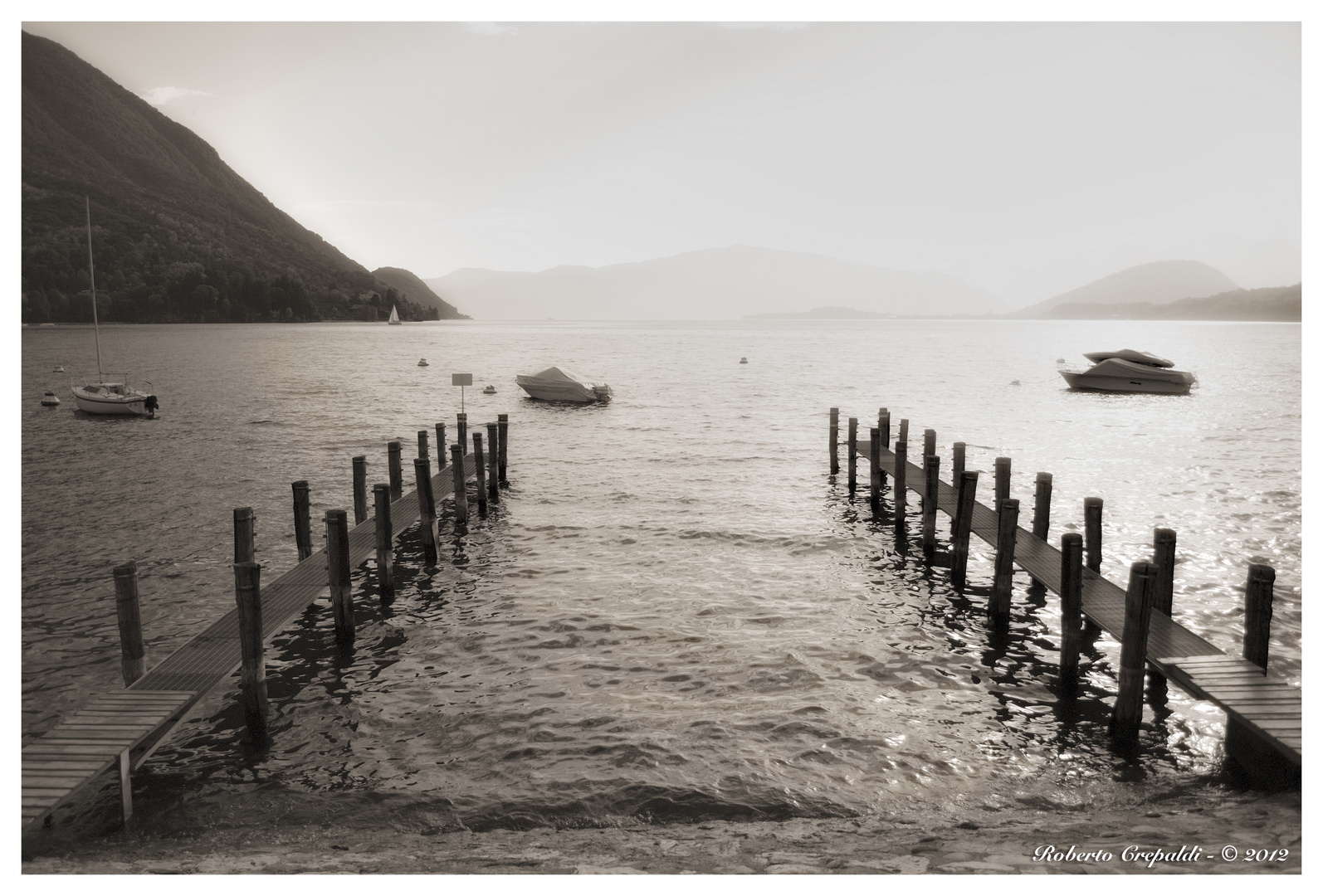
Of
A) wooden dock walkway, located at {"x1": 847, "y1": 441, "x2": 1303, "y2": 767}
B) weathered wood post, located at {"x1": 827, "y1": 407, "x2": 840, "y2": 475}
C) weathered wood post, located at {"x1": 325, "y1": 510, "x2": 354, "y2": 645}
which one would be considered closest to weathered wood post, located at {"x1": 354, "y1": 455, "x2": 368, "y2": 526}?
weathered wood post, located at {"x1": 325, "y1": 510, "x2": 354, "y2": 645}

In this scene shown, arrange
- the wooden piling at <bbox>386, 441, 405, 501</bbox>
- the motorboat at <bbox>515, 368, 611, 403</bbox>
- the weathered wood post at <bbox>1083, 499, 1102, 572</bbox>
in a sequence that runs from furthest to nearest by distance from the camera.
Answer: the motorboat at <bbox>515, 368, 611, 403</bbox>
the wooden piling at <bbox>386, 441, 405, 501</bbox>
the weathered wood post at <bbox>1083, 499, 1102, 572</bbox>

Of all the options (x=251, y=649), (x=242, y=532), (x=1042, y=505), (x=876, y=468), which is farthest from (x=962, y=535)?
(x=242, y=532)

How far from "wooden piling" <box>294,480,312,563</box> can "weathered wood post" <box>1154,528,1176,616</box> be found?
13014 mm

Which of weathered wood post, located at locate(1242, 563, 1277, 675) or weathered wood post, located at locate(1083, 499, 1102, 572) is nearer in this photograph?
weathered wood post, located at locate(1242, 563, 1277, 675)

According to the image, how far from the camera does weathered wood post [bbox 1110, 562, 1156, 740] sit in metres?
8.74

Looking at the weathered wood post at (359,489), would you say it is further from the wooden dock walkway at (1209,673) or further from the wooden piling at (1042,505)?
the wooden piling at (1042,505)

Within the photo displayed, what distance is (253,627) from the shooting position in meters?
9.21

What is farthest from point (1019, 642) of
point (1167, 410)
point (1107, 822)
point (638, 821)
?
point (1167, 410)

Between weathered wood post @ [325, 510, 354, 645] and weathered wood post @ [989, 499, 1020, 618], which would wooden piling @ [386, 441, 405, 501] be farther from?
weathered wood post @ [989, 499, 1020, 618]

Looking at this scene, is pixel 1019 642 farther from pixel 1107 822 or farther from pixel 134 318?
pixel 134 318

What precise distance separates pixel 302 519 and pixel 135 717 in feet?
22.7

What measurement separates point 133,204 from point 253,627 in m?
169

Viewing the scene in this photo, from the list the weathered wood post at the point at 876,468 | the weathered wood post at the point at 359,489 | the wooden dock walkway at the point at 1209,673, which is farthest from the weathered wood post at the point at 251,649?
the weathered wood post at the point at 876,468

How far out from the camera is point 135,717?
7945 mm
